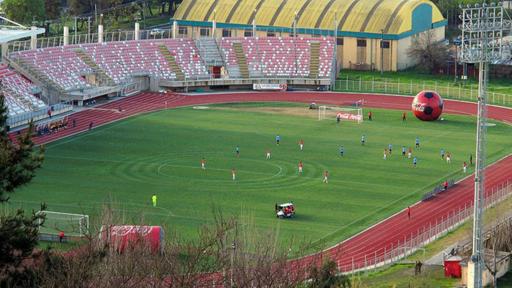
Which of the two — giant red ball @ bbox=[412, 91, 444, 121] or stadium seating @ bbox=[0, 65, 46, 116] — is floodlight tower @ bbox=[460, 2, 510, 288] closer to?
giant red ball @ bbox=[412, 91, 444, 121]

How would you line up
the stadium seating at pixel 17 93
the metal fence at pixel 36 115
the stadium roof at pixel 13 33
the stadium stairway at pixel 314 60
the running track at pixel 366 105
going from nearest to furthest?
1. the running track at pixel 366 105
2. the metal fence at pixel 36 115
3. the stadium seating at pixel 17 93
4. the stadium roof at pixel 13 33
5. the stadium stairway at pixel 314 60

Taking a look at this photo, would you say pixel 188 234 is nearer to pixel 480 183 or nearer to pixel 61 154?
pixel 480 183

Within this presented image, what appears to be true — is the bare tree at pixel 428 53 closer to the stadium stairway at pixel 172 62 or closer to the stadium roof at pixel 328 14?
the stadium roof at pixel 328 14

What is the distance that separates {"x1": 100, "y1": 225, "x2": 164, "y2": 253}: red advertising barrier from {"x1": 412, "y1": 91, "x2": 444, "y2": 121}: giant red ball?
4964 cm

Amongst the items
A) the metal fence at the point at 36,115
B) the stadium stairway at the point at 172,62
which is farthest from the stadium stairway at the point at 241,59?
the metal fence at the point at 36,115

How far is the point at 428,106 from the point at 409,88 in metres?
17.7

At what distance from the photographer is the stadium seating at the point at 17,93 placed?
104312 millimetres

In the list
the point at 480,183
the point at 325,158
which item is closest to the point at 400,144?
the point at 325,158

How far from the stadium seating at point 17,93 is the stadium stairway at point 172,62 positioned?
58.1ft

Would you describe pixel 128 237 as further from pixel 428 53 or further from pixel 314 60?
pixel 428 53

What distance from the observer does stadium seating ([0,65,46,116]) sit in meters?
104

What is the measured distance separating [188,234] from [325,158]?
24362 millimetres

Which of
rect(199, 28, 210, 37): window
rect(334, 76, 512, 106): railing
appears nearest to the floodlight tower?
rect(334, 76, 512, 106): railing

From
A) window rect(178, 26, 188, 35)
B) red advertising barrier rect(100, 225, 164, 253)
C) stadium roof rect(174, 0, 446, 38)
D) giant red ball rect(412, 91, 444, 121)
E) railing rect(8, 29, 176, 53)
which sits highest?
stadium roof rect(174, 0, 446, 38)
